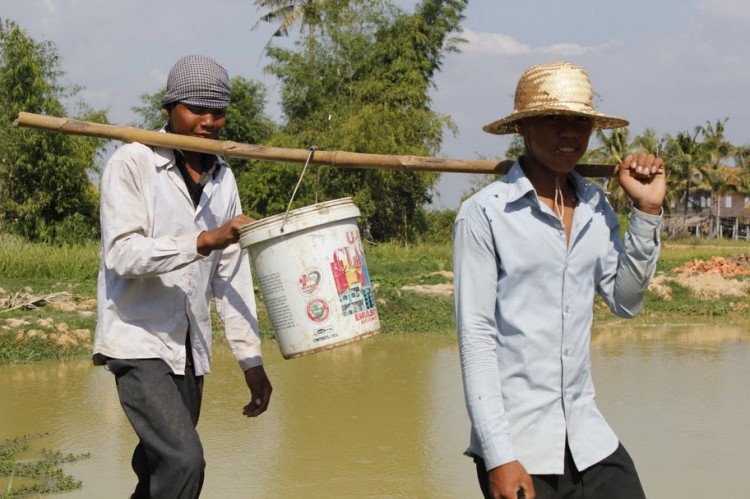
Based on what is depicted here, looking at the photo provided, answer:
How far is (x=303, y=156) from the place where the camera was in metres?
2.84

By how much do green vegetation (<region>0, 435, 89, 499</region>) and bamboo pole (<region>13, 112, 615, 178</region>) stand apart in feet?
5.64

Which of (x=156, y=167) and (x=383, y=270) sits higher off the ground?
(x=156, y=167)

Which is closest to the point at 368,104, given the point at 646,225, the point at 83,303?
the point at 83,303

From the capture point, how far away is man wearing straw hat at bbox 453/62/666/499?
6.78 ft

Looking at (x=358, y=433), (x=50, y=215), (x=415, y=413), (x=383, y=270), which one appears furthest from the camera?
(x=50, y=215)

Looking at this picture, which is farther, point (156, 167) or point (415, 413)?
point (415, 413)

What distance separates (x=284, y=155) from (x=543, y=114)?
910 mm

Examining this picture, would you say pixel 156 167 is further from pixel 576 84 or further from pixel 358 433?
pixel 358 433

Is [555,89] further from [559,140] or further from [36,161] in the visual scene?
[36,161]

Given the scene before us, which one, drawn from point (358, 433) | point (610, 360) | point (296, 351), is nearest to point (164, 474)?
point (296, 351)

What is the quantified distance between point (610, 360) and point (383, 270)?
22.3ft

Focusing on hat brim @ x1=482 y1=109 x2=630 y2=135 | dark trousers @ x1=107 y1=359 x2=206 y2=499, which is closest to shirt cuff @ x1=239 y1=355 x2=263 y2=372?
dark trousers @ x1=107 y1=359 x2=206 y2=499

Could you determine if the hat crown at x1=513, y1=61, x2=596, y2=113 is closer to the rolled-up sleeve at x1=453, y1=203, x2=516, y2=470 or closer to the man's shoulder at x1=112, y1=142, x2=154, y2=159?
the rolled-up sleeve at x1=453, y1=203, x2=516, y2=470

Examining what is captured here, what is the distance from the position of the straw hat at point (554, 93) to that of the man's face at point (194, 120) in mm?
952
